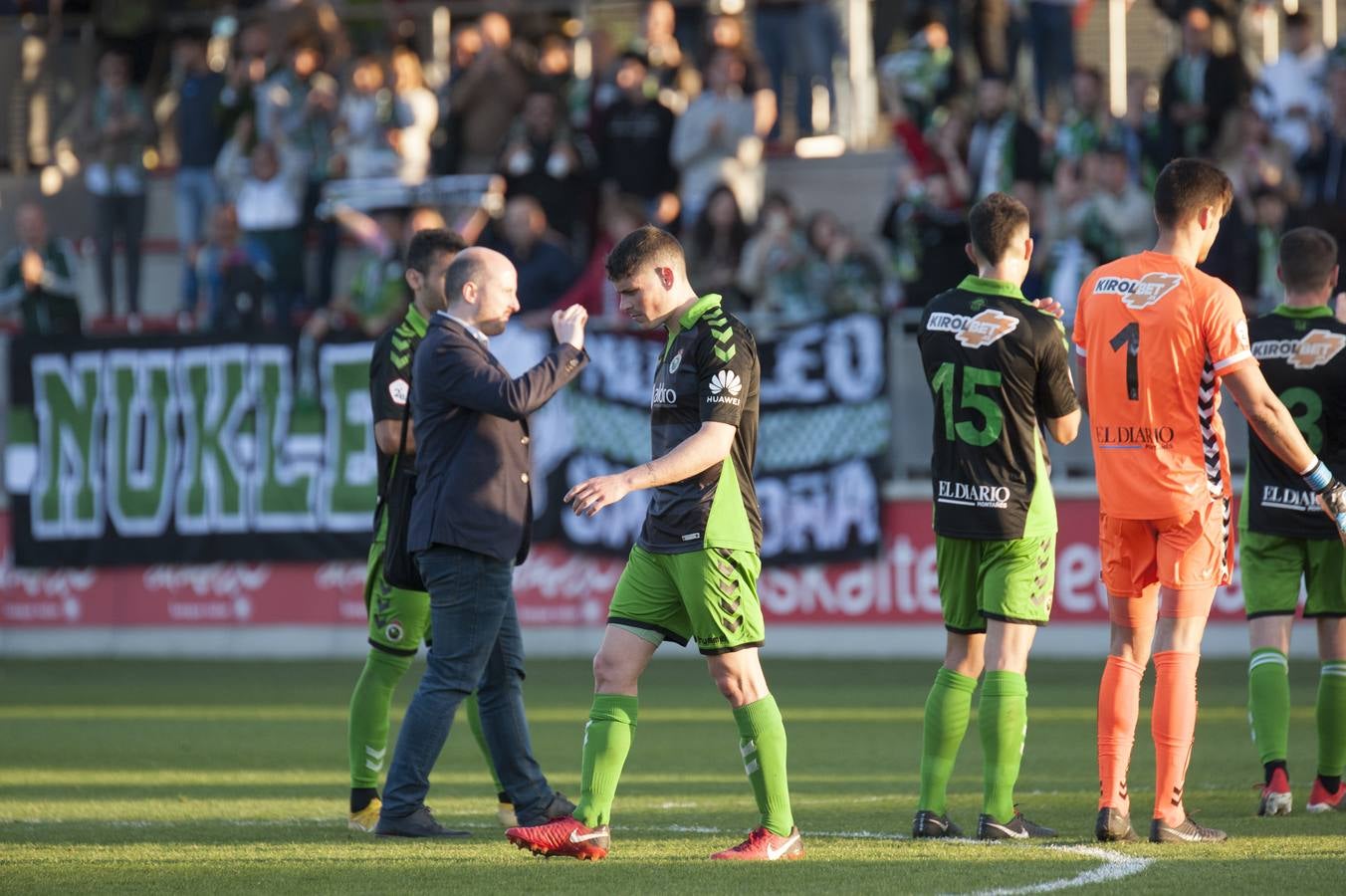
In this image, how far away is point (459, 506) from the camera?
7777 millimetres

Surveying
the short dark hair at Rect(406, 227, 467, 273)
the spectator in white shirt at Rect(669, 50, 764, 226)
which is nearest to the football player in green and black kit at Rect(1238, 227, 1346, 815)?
the short dark hair at Rect(406, 227, 467, 273)

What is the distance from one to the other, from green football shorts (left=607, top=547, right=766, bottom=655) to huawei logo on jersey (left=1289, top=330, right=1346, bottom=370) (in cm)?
289

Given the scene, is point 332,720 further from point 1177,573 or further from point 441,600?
point 1177,573

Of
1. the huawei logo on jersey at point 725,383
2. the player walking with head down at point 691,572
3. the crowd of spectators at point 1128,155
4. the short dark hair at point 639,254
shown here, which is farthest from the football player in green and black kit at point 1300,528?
the crowd of spectators at point 1128,155

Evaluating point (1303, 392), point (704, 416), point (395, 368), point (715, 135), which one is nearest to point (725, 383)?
point (704, 416)

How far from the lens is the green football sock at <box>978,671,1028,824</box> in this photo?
7617mm

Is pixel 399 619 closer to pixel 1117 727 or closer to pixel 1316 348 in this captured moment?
pixel 1117 727

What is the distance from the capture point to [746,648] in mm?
7230

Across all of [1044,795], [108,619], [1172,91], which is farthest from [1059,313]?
[108,619]

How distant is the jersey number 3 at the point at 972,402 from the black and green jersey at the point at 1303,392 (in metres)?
1.61

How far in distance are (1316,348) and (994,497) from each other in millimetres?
1891

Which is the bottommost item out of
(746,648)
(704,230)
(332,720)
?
(332,720)

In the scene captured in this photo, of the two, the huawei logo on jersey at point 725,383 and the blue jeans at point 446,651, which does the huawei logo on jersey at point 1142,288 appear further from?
the blue jeans at point 446,651

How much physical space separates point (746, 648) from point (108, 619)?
477 inches
